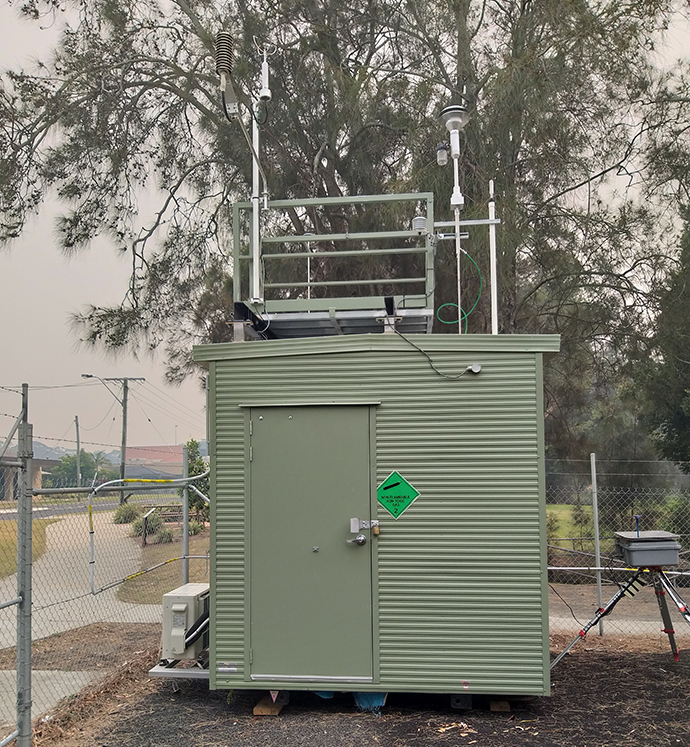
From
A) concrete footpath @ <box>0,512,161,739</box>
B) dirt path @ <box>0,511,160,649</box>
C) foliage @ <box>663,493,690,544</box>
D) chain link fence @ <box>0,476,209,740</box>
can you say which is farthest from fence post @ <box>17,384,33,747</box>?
foliage @ <box>663,493,690,544</box>

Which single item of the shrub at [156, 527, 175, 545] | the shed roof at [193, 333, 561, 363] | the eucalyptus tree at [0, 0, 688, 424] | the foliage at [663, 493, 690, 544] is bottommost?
the shrub at [156, 527, 175, 545]

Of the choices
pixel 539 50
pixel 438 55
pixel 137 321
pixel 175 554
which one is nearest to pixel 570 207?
pixel 539 50

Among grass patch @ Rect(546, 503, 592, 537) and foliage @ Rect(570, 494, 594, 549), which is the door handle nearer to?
grass patch @ Rect(546, 503, 592, 537)

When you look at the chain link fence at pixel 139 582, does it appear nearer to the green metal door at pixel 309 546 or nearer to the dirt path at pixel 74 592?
the dirt path at pixel 74 592

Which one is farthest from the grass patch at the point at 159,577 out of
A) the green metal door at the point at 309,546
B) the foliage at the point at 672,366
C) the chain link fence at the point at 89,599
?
the foliage at the point at 672,366

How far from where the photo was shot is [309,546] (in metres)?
5.22

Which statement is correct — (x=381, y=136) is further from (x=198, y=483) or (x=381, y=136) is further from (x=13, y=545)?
(x=13, y=545)

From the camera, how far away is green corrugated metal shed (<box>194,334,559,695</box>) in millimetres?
5027

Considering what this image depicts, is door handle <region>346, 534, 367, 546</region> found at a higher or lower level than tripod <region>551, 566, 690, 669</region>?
higher

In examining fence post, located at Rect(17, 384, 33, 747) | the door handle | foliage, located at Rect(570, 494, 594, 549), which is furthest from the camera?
foliage, located at Rect(570, 494, 594, 549)

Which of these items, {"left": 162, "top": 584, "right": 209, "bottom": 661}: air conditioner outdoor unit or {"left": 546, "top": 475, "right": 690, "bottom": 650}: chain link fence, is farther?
{"left": 546, "top": 475, "right": 690, "bottom": 650}: chain link fence

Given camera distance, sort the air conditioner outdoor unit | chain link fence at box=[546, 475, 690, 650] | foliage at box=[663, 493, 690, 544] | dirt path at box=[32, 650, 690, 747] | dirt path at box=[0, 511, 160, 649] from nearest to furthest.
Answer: dirt path at box=[32, 650, 690, 747] → the air conditioner outdoor unit → dirt path at box=[0, 511, 160, 649] → chain link fence at box=[546, 475, 690, 650] → foliage at box=[663, 493, 690, 544]

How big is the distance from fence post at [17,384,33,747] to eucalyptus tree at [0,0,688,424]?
5779 mm

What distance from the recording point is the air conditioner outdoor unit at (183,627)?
5.59 metres
